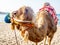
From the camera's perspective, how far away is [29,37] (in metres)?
3.02

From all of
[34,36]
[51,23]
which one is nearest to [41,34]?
[34,36]

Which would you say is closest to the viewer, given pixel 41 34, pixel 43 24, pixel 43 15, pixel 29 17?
pixel 29 17

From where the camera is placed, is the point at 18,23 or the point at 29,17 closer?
the point at 29,17

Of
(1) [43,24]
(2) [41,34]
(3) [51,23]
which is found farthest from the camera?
(3) [51,23]

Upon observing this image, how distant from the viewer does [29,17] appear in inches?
100

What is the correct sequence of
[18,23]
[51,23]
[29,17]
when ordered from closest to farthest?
[29,17] < [18,23] < [51,23]

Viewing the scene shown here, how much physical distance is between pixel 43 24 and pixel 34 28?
2.17 feet

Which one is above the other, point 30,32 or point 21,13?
point 21,13

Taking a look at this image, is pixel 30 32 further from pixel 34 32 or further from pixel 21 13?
pixel 21 13

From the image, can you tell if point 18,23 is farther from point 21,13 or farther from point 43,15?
point 43,15

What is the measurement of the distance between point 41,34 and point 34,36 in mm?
202

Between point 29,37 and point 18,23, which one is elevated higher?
point 18,23

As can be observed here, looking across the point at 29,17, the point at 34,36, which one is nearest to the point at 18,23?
the point at 29,17

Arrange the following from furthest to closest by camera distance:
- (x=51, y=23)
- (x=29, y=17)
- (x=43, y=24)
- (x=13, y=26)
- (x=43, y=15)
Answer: (x=51, y=23) → (x=43, y=15) → (x=43, y=24) → (x=13, y=26) → (x=29, y=17)
